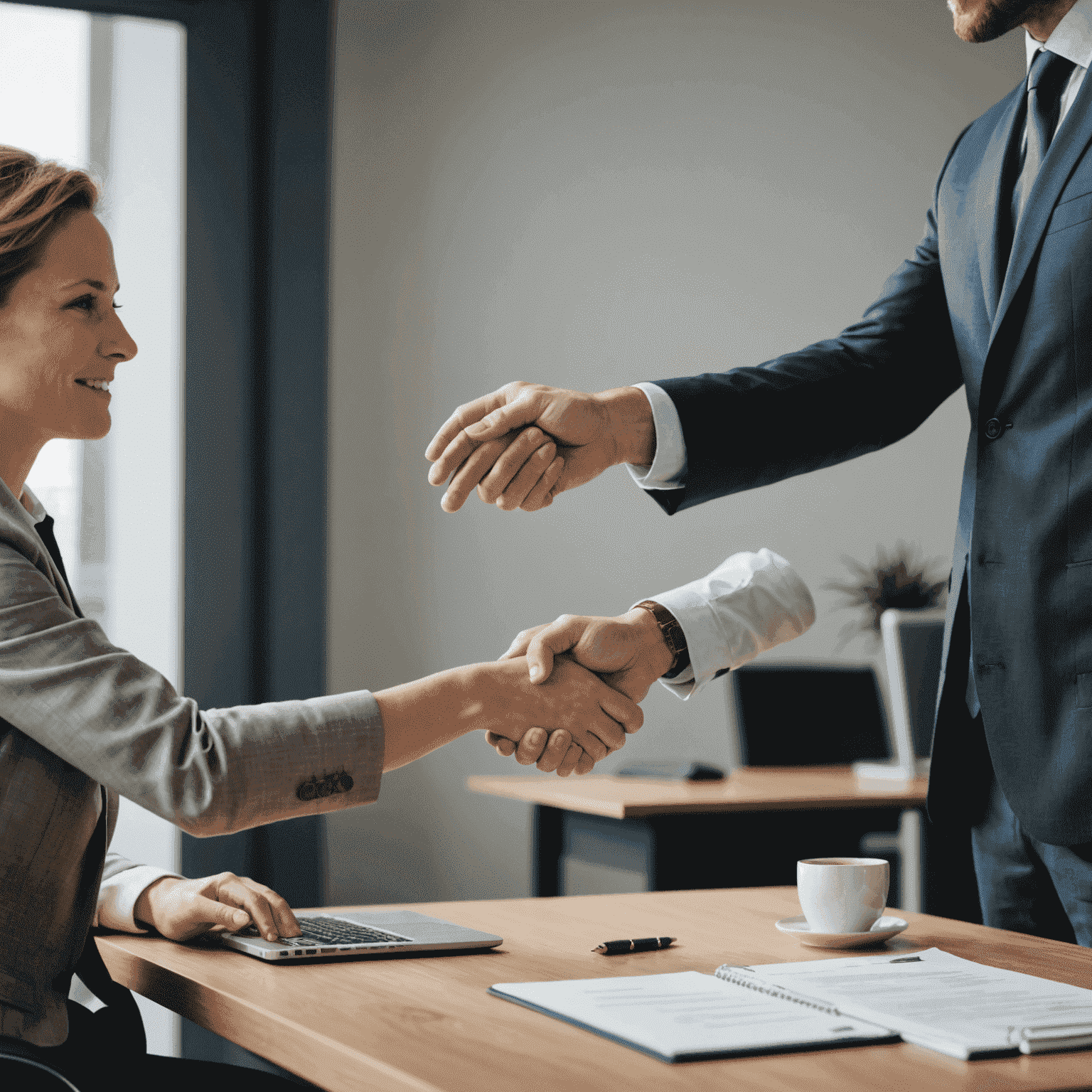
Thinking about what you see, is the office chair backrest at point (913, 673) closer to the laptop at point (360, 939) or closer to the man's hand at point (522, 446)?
the man's hand at point (522, 446)

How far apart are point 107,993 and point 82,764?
242mm

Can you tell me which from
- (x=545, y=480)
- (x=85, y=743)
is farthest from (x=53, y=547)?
(x=545, y=480)

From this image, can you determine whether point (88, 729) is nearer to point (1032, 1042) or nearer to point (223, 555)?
point (1032, 1042)

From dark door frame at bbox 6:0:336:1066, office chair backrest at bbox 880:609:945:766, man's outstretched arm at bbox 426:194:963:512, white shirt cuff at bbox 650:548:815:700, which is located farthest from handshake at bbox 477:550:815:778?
dark door frame at bbox 6:0:336:1066

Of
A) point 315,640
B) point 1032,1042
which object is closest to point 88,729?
point 1032,1042

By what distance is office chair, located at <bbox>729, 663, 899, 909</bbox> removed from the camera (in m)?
3.61

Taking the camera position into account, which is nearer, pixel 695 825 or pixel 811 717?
pixel 695 825

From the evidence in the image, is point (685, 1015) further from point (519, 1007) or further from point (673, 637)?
point (673, 637)

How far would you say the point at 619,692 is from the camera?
159 cm

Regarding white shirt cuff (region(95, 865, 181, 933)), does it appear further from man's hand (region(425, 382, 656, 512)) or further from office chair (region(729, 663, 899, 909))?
office chair (region(729, 663, 899, 909))

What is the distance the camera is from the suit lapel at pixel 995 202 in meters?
1.57

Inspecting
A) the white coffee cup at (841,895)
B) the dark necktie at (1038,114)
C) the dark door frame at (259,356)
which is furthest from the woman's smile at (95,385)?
the dark door frame at (259,356)

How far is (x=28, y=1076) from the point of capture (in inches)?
38.4

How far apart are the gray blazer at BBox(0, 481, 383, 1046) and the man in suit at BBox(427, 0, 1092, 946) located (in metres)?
0.38
